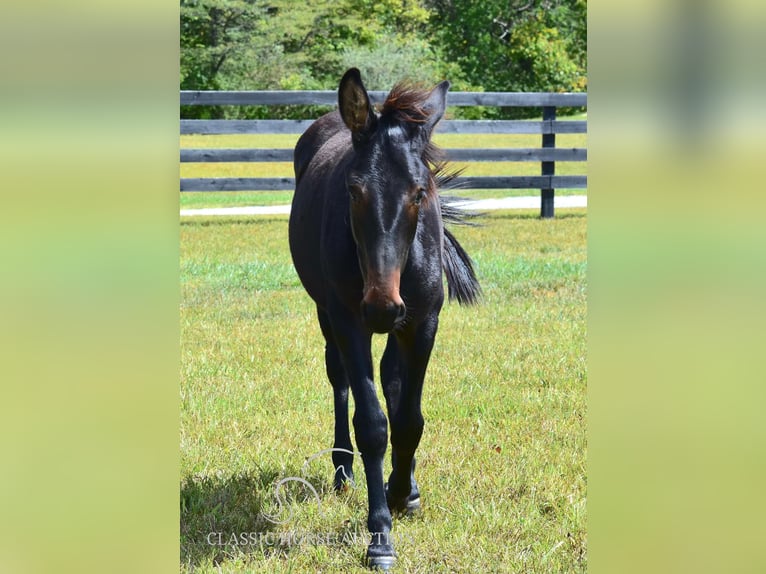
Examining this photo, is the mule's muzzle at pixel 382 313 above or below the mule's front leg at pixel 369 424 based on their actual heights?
above

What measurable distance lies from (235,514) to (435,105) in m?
1.84

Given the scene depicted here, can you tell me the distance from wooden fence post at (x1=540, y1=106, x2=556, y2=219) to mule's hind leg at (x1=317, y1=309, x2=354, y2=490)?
973cm

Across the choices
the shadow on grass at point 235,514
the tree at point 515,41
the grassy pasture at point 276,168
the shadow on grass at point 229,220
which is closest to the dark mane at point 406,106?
the shadow on grass at point 235,514

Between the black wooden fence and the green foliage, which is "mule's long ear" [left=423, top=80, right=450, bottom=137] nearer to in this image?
the black wooden fence

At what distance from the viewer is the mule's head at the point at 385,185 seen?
113 inches

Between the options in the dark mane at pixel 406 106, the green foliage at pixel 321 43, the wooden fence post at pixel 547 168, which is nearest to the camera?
the dark mane at pixel 406 106

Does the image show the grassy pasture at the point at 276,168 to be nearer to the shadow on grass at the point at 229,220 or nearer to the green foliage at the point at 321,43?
the green foliage at the point at 321,43

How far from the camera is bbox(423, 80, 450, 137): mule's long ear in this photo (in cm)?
316

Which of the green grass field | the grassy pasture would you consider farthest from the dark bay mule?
the grassy pasture

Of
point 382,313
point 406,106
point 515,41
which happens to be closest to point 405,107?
point 406,106

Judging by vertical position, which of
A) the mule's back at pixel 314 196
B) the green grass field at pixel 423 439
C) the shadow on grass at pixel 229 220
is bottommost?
the green grass field at pixel 423 439

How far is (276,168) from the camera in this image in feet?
62.7
